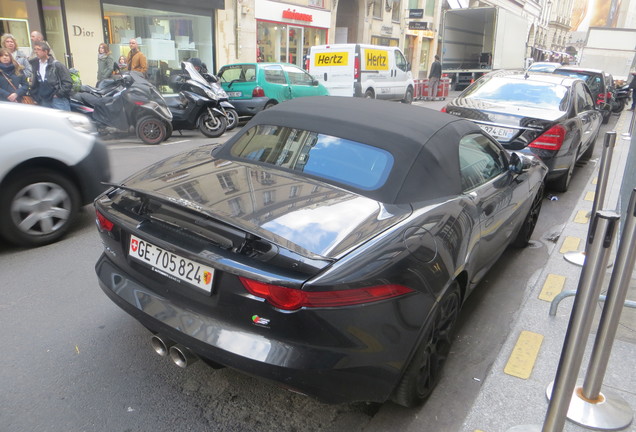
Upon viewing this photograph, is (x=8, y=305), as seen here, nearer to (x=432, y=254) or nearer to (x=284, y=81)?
(x=432, y=254)

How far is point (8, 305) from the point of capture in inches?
134

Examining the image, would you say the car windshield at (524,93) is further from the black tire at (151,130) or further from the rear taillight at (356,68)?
the rear taillight at (356,68)

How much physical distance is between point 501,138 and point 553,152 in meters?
0.73

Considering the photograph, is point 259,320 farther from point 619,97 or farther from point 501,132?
point 619,97

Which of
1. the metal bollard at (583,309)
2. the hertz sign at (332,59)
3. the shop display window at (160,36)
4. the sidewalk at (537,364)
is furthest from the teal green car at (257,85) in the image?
the metal bollard at (583,309)

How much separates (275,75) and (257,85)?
26.7 inches

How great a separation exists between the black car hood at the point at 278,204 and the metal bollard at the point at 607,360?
0.97 m

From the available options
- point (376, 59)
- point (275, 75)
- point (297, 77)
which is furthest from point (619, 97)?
point (275, 75)

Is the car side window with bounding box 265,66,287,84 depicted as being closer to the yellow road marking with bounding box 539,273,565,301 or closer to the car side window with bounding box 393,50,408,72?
the car side window with bounding box 393,50,408,72

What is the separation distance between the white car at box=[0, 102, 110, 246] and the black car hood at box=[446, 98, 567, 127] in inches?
177

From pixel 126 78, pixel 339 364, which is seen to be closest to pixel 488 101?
pixel 339 364

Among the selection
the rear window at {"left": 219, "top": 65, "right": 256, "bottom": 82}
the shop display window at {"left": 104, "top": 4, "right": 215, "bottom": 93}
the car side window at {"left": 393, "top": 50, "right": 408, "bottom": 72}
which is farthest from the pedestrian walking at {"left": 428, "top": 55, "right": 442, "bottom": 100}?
the rear window at {"left": 219, "top": 65, "right": 256, "bottom": 82}

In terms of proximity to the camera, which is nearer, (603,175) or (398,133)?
(398,133)

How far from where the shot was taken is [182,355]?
229 cm
